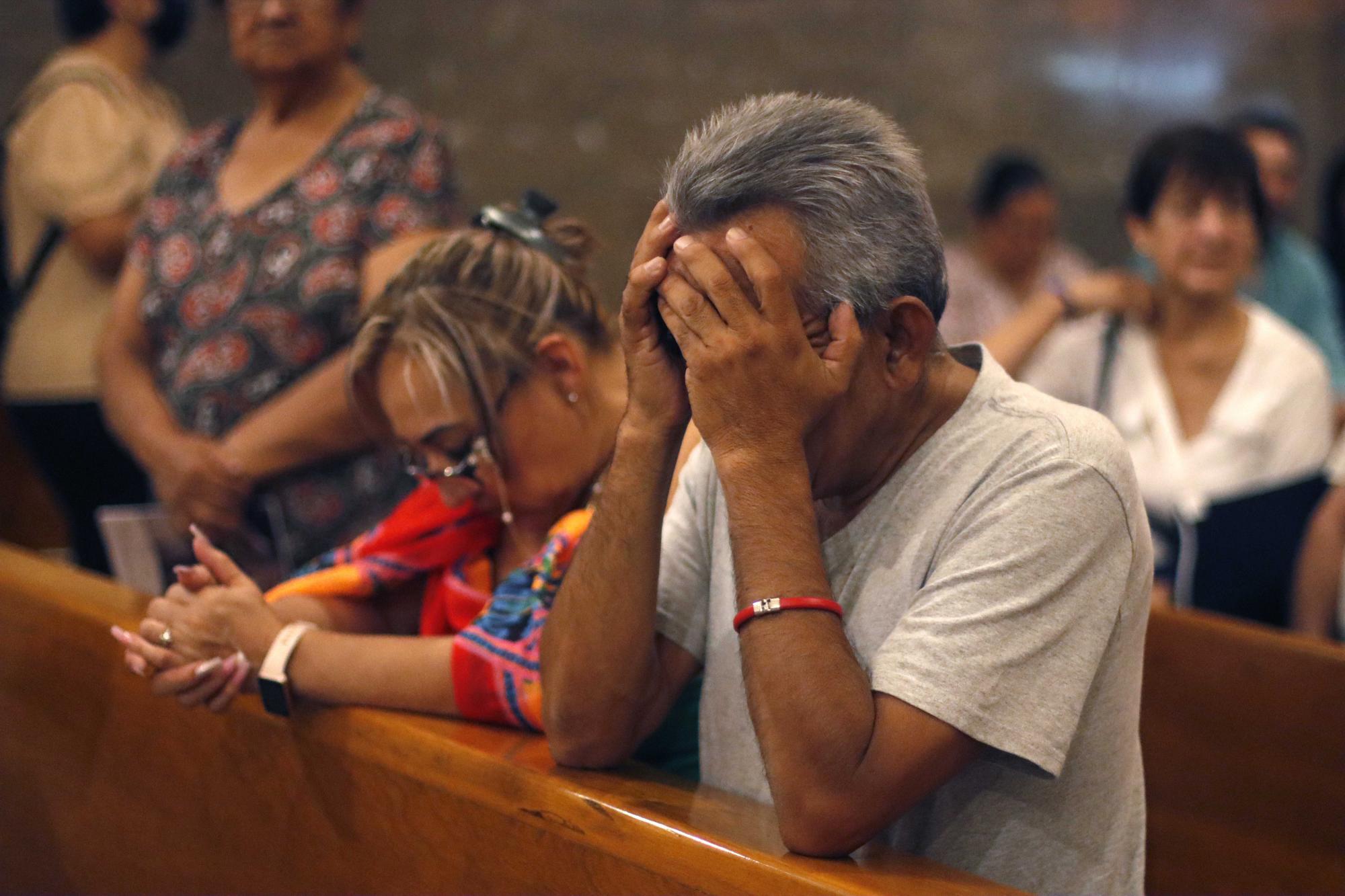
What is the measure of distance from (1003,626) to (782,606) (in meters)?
0.18

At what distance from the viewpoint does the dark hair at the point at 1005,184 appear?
15.8 ft

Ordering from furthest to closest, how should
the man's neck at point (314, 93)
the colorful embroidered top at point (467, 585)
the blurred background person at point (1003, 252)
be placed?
the blurred background person at point (1003, 252) < the man's neck at point (314, 93) < the colorful embroidered top at point (467, 585)

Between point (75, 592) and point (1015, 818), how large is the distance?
1306 mm

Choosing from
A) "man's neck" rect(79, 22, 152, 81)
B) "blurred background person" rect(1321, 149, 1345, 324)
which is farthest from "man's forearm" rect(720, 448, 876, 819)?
"blurred background person" rect(1321, 149, 1345, 324)

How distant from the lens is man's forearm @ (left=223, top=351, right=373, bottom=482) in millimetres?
2186

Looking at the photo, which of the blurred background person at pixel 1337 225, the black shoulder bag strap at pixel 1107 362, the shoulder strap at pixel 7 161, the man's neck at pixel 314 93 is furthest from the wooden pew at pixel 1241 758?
the blurred background person at pixel 1337 225

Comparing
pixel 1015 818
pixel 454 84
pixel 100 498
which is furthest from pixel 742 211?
pixel 454 84

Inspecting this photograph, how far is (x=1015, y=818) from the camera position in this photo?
1.21 m

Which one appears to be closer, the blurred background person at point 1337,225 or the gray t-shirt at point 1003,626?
the gray t-shirt at point 1003,626

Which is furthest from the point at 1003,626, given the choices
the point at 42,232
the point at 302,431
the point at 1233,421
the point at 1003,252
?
the point at 1003,252

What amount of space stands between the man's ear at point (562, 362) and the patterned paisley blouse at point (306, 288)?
Result: 29.8 inches

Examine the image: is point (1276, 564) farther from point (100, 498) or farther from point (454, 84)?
point (454, 84)

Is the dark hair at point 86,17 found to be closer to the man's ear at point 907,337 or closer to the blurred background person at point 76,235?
the blurred background person at point 76,235

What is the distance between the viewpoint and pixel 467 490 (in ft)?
5.28
